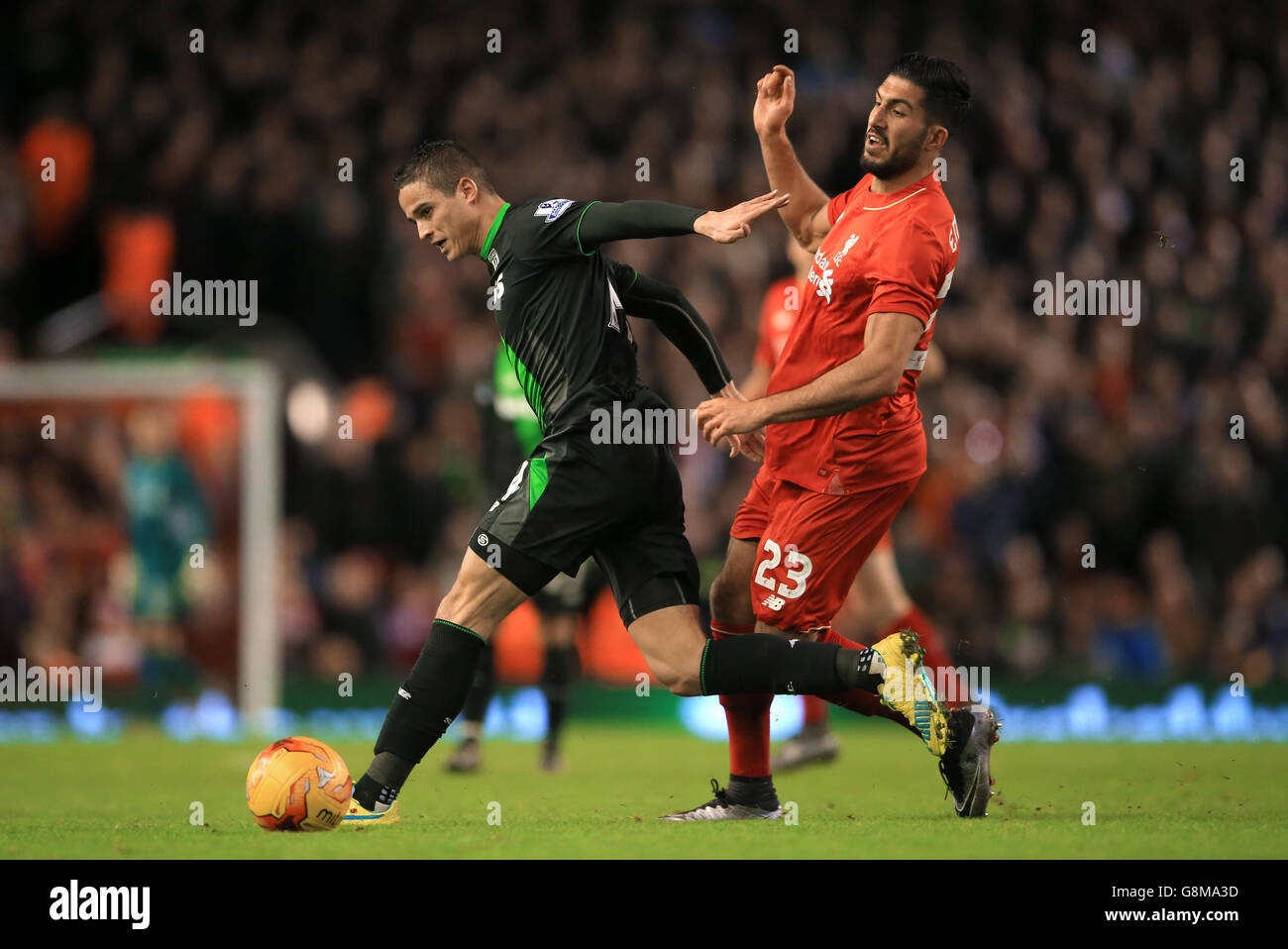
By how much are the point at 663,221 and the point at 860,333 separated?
2.92 feet

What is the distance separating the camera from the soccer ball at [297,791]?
5.64 metres

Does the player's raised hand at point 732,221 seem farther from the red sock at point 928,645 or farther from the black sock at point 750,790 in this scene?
the red sock at point 928,645

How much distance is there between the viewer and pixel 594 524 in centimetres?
580

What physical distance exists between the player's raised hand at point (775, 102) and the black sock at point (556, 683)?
3661 millimetres

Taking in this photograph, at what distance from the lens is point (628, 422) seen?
5.88 m

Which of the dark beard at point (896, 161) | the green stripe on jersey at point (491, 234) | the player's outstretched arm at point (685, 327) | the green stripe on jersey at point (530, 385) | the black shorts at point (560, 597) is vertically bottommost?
the black shorts at point (560, 597)

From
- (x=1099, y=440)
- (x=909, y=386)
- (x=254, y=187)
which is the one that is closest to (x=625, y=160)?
(x=254, y=187)

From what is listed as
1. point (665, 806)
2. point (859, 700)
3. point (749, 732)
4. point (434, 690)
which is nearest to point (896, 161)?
A: point (859, 700)

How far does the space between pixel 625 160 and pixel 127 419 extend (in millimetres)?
5804

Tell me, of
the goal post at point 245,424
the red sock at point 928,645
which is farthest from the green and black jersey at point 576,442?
the goal post at point 245,424

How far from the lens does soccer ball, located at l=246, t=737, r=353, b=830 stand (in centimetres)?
564

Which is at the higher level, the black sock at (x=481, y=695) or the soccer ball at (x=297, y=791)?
the black sock at (x=481, y=695)

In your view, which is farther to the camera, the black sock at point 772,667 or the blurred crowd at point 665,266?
the blurred crowd at point 665,266

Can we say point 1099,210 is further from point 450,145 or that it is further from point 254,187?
point 450,145
